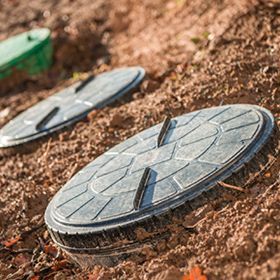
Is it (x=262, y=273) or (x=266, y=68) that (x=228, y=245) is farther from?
(x=266, y=68)

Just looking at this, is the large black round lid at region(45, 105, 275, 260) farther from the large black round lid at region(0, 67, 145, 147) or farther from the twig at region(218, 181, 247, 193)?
the large black round lid at region(0, 67, 145, 147)

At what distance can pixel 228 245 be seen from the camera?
2420 millimetres

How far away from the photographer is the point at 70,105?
4.45 m

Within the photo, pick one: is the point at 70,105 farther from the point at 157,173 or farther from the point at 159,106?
the point at 157,173

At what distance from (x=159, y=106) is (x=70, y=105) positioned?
788 millimetres

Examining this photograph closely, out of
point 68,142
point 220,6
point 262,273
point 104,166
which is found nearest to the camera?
point 262,273

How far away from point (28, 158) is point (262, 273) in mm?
2387

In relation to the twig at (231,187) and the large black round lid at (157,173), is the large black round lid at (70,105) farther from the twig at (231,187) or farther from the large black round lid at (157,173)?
the twig at (231,187)

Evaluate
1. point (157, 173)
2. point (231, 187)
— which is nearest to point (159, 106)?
point (157, 173)

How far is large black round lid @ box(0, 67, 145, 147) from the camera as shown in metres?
4.27

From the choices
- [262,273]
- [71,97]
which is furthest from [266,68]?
[262,273]

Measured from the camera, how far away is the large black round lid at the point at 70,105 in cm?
427

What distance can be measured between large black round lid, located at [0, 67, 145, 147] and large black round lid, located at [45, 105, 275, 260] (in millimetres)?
1043

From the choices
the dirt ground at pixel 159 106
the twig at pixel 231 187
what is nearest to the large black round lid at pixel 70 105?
the dirt ground at pixel 159 106
